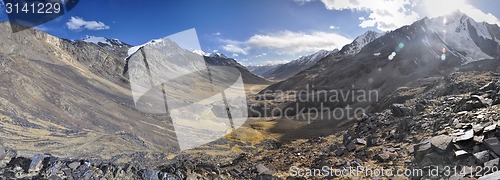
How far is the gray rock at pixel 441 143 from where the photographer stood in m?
12.1

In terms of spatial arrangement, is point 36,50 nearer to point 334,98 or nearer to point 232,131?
point 232,131

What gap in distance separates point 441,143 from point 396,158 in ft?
8.27

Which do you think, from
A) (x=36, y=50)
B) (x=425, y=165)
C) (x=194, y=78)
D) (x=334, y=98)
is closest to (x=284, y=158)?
(x=425, y=165)

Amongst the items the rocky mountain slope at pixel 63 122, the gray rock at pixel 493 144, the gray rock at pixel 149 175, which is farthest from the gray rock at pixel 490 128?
the rocky mountain slope at pixel 63 122

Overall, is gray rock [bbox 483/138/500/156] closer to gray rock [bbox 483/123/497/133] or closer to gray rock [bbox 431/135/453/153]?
gray rock [bbox 483/123/497/133]

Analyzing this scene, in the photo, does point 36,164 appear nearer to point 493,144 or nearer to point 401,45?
point 493,144

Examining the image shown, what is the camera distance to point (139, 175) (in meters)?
12.4

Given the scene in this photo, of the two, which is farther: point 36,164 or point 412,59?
point 412,59

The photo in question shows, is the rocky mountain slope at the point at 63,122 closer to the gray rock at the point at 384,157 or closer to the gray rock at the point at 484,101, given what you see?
the gray rock at the point at 384,157

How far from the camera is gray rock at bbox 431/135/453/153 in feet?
39.6

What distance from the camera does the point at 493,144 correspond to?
10578mm

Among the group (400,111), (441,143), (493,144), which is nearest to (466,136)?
(441,143)

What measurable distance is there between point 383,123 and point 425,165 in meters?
9.21

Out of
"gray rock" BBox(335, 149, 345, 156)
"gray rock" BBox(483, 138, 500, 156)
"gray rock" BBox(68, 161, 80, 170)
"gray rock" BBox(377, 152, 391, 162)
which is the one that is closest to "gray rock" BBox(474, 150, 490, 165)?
"gray rock" BBox(483, 138, 500, 156)
